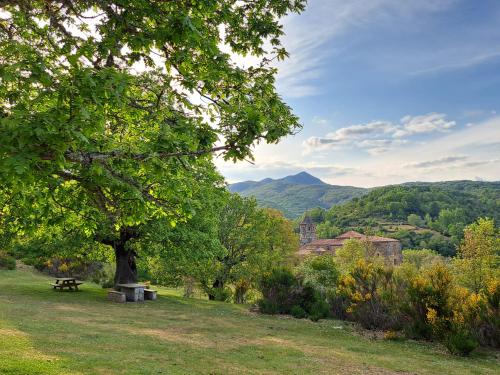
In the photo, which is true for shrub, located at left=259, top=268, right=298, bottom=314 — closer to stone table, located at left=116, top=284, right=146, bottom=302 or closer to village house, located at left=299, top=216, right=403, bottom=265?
stone table, located at left=116, top=284, right=146, bottom=302

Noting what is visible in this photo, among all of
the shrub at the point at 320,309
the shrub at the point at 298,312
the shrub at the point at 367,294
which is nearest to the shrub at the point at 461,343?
the shrub at the point at 367,294

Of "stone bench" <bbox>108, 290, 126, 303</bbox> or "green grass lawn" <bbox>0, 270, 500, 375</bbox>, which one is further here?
"stone bench" <bbox>108, 290, 126, 303</bbox>

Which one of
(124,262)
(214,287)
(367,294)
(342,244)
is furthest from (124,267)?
(342,244)

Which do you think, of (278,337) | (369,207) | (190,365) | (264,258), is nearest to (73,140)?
(190,365)

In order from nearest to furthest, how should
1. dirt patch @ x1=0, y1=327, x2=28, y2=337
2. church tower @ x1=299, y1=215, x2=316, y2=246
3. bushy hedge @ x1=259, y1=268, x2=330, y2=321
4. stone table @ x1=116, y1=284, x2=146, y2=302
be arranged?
dirt patch @ x1=0, y1=327, x2=28, y2=337
bushy hedge @ x1=259, y1=268, x2=330, y2=321
stone table @ x1=116, y1=284, x2=146, y2=302
church tower @ x1=299, y1=215, x2=316, y2=246

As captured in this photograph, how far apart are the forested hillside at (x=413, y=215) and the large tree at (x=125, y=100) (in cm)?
10376

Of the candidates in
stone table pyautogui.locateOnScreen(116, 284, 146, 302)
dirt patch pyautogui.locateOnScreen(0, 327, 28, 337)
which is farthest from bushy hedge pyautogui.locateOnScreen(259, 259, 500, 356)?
dirt patch pyautogui.locateOnScreen(0, 327, 28, 337)

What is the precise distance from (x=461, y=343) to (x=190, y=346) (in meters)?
7.85

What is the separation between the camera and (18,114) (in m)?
4.21

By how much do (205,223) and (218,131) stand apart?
15.3m

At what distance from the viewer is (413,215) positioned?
136 meters

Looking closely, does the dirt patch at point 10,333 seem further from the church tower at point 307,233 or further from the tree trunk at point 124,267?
the church tower at point 307,233

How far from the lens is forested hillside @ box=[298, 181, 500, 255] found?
11531 cm

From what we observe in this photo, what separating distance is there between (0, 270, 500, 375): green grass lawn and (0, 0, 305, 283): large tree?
3.10 meters
